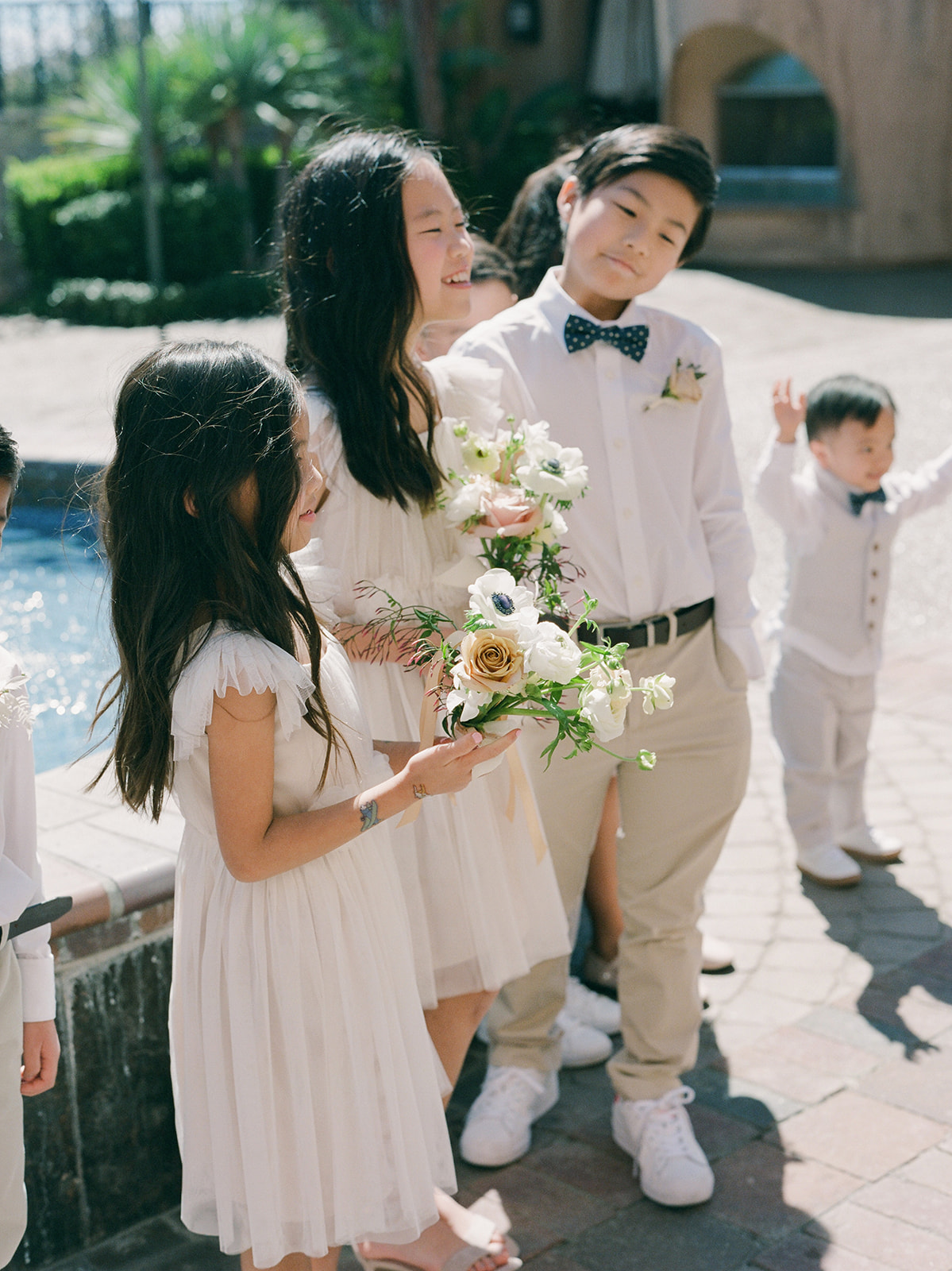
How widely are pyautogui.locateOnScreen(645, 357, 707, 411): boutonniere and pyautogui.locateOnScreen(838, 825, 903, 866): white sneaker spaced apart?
2079 millimetres

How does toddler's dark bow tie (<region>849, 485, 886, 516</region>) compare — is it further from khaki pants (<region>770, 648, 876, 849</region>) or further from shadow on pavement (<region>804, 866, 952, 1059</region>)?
shadow on pavement (<region>804, 866, 952, 1059</region>)

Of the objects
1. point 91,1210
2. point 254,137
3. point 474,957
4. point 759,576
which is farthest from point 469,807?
point 254,137

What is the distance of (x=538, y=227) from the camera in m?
3.83

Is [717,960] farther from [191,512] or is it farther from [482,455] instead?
[191,512]

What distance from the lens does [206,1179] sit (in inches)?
88.0

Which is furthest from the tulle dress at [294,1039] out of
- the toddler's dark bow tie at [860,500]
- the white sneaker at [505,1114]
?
the toddler's dark bow tie at [860,500]

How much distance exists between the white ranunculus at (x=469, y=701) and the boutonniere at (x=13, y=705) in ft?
2.13

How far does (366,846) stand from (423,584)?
2.08ft

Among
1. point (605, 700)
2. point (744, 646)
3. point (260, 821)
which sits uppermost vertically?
point (605, 700)

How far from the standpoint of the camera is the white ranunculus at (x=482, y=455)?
2648 mm

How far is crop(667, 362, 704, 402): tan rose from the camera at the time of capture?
9.54 ft

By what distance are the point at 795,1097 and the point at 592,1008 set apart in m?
0.61

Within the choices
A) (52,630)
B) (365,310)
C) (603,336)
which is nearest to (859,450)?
(603,336)

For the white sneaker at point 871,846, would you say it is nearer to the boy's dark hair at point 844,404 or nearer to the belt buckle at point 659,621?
the boy's dark hair at point 844,404
